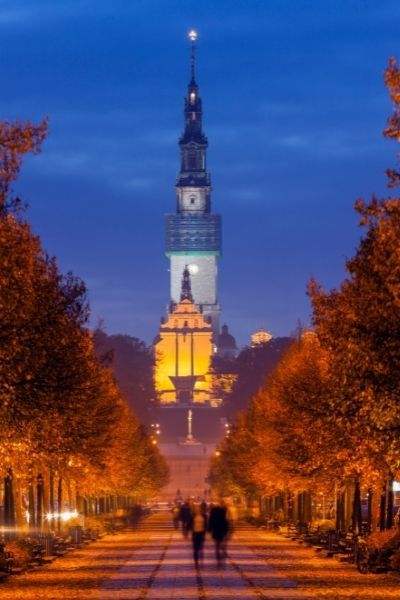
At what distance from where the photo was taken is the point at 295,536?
275 ft

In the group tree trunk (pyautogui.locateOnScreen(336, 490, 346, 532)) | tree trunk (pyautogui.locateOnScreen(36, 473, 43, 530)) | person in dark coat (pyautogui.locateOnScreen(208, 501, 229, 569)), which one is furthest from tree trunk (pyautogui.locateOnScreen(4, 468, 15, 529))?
person in dark coat (pyautogui.locateOnScreen(208, 501, 229, 569))

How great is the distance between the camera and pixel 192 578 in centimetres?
4766

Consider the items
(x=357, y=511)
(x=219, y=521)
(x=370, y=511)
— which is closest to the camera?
(x=219, y=521)

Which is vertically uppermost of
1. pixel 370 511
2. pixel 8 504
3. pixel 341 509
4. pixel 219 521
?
pixel 219 521

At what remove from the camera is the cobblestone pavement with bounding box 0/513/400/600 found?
134 feet

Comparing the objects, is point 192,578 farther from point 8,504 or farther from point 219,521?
point 8,504

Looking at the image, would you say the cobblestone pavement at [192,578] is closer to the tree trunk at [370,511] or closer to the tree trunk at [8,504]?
the tree trunk at [8,504]

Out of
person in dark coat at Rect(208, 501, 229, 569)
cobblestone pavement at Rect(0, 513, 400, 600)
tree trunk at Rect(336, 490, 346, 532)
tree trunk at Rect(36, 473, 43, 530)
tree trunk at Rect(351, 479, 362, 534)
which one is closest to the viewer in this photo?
cobblestone pavement at Rect(0, 513, 400, 600)

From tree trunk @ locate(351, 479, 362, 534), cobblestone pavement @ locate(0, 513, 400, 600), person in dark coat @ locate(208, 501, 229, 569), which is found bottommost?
cobblestone pavement @ locate(0, 513, 400, 600)

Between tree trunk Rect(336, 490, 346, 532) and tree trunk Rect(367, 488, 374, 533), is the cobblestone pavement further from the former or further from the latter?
tree trunk Rect(367, 488, 374, 533)

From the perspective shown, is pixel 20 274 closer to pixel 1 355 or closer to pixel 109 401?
pixel 1 355

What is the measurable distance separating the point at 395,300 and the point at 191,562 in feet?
86.5

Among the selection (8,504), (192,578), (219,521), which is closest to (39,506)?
(8,504)

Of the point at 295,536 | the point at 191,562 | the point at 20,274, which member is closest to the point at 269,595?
the point at 20,274
